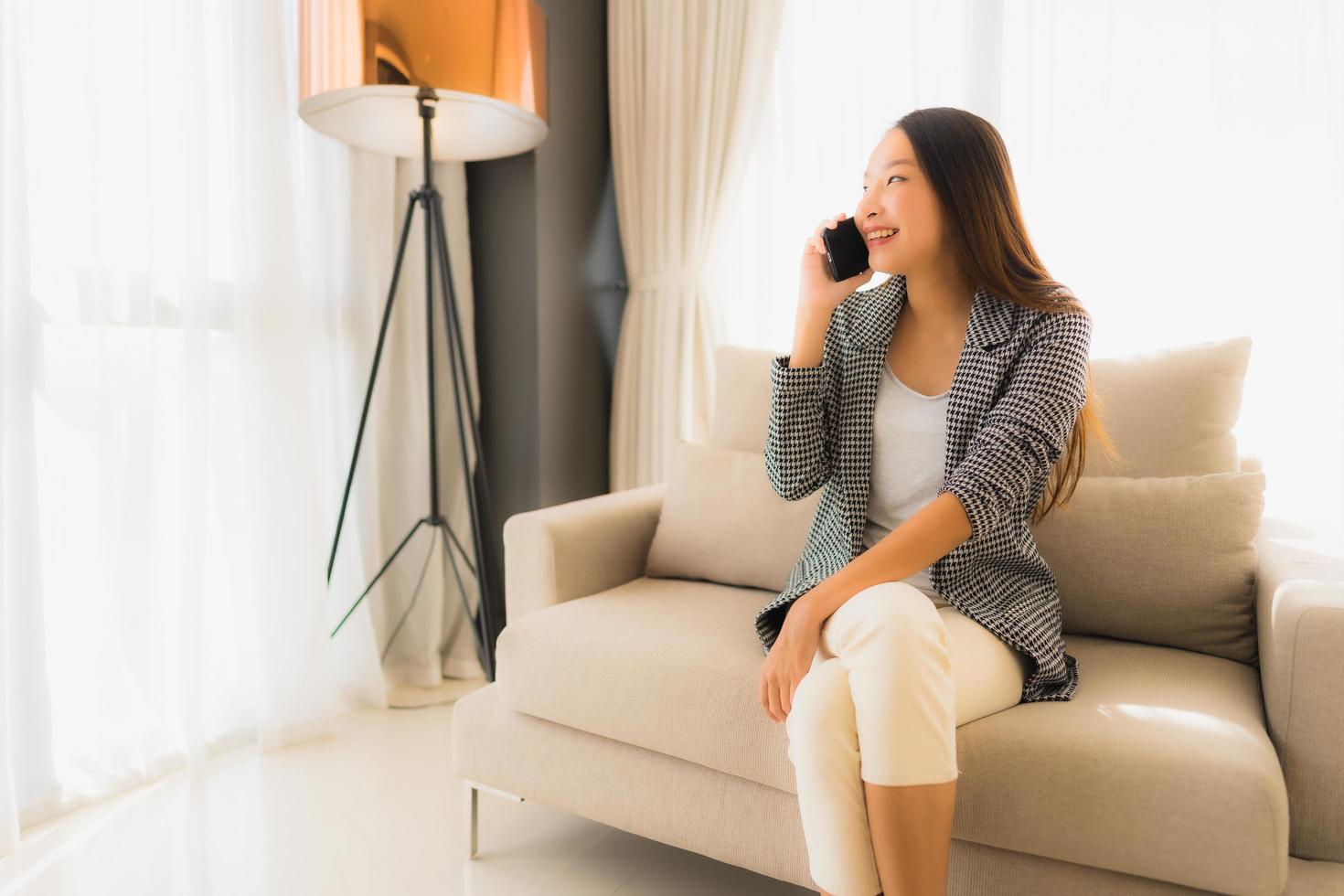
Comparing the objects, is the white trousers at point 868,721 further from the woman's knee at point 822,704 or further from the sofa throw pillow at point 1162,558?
the sofa throw pillow at point 1162,558

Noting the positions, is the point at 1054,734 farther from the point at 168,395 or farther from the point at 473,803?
the point at 168,395

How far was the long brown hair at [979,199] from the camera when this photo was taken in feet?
4.25

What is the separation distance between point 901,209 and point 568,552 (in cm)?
84

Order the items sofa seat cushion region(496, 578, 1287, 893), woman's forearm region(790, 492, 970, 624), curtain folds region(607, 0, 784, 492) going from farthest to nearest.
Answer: curtain folds region(607, 0, 784, 492)
woman's forearm region(790, 492, 970, 624)
sofa seat cushion region(496, 578, 1287, 893)

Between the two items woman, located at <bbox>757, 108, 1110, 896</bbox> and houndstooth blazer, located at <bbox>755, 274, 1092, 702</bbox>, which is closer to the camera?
woman, located at <bbox>757, 108, 1110, 896</bbox>

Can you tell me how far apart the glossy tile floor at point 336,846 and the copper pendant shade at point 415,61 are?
1440 millimetres

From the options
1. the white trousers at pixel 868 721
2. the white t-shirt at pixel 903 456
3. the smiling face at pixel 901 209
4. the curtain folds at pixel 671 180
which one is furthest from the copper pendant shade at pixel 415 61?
the white trousers at pixel 868 721

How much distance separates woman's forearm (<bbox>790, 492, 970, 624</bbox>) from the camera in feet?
3.84

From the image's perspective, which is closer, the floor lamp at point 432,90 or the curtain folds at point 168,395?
the curtain folds at point 168,395

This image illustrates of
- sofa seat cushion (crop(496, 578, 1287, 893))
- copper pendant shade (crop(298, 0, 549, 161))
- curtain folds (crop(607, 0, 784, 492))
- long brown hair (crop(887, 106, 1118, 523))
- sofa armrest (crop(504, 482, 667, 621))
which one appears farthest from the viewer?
curtain folds (crop(607, 0, 784, 492))

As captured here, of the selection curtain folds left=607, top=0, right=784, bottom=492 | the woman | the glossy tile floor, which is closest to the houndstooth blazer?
the woman

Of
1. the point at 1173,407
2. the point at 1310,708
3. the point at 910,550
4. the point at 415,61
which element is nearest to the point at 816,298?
the point at 910,550

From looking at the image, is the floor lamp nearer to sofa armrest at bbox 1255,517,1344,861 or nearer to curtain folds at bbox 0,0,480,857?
curtain folds at bbox 0,0,480,857

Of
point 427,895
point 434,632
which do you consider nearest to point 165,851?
point 427,895
